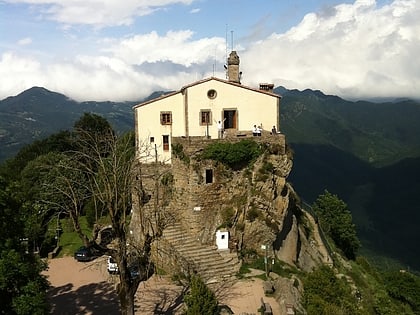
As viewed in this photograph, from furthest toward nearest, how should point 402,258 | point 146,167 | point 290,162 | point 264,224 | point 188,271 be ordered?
point 402,258 → point 146,167 → point 290,162 → point 264,224 → point 188,271

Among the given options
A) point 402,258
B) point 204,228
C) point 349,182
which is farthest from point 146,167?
point 349,182

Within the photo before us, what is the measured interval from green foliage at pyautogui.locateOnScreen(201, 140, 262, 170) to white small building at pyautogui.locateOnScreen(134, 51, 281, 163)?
135 inches

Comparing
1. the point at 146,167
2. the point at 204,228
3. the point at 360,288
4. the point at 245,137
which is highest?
the point at 245,137

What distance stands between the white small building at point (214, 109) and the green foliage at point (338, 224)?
26.8 metres

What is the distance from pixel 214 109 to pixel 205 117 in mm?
965

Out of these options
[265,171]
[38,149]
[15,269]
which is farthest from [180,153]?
[38,149]

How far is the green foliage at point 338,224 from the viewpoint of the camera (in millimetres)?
55750

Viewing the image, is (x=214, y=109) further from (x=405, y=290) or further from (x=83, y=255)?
(x=405, y=290)

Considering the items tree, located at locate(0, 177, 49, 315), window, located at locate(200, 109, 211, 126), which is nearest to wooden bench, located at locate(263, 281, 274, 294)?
tree, located at locate(0, 177, 49, 315)

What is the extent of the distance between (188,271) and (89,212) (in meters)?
18.7

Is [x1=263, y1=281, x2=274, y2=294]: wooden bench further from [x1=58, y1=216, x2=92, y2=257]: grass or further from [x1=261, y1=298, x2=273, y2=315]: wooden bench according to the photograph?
[x1=58, y1=216, x2=92, y2=257]: grass

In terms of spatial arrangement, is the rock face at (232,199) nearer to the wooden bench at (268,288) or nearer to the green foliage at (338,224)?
the wooden bench at (268,288)

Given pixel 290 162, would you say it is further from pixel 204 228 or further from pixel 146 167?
pixel 146 167

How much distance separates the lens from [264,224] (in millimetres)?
30703
